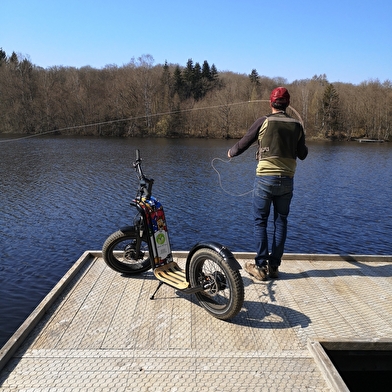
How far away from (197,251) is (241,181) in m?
15.9

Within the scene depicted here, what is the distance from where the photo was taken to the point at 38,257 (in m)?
8.58

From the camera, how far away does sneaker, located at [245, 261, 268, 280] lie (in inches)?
176

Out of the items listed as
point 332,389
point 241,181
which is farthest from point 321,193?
point 332,389

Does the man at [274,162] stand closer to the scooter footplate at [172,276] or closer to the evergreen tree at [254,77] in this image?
the scooter footplate at [172,276]

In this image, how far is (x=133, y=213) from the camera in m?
12.8

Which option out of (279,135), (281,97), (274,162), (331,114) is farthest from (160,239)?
(331,114)

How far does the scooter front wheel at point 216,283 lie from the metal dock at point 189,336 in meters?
0.13

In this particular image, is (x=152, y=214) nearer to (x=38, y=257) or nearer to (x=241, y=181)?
(x=38, y=257)

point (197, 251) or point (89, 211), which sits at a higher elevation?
point (197, 251)

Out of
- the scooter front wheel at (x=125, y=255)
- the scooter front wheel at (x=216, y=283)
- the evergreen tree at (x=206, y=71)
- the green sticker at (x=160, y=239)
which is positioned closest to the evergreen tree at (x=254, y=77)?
the evergreen tree at (x=206, y=71)

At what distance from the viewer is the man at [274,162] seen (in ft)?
13.5

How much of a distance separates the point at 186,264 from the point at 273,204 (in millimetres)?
1243

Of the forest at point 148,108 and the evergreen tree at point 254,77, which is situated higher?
the evergreen tree at point 254,77

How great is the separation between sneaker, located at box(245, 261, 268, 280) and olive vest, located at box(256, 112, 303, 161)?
1379mm
